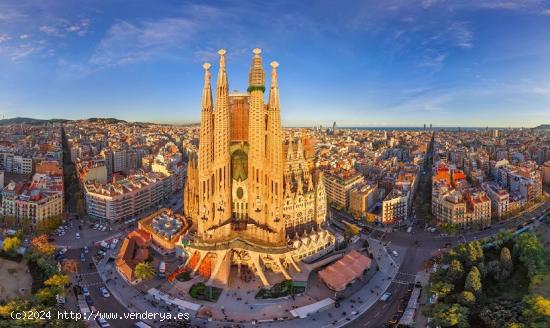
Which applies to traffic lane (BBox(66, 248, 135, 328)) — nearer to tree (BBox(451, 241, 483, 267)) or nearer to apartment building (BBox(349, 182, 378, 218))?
tree (BBox(451, 241, 483, 267))

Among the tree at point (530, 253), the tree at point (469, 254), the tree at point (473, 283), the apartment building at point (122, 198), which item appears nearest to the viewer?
the tree at point (473, 283)

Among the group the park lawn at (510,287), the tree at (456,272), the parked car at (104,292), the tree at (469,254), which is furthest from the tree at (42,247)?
the park lawn at (510,287)

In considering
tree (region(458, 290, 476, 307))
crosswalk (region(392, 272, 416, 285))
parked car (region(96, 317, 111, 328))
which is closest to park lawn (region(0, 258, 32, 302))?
parked car (region(96, 317, 111, 328))

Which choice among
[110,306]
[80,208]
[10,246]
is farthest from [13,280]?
[80,208]

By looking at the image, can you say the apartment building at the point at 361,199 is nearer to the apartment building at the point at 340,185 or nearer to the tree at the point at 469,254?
the apartment building at the point at 340,185

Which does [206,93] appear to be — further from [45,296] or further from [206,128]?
[45,296]
